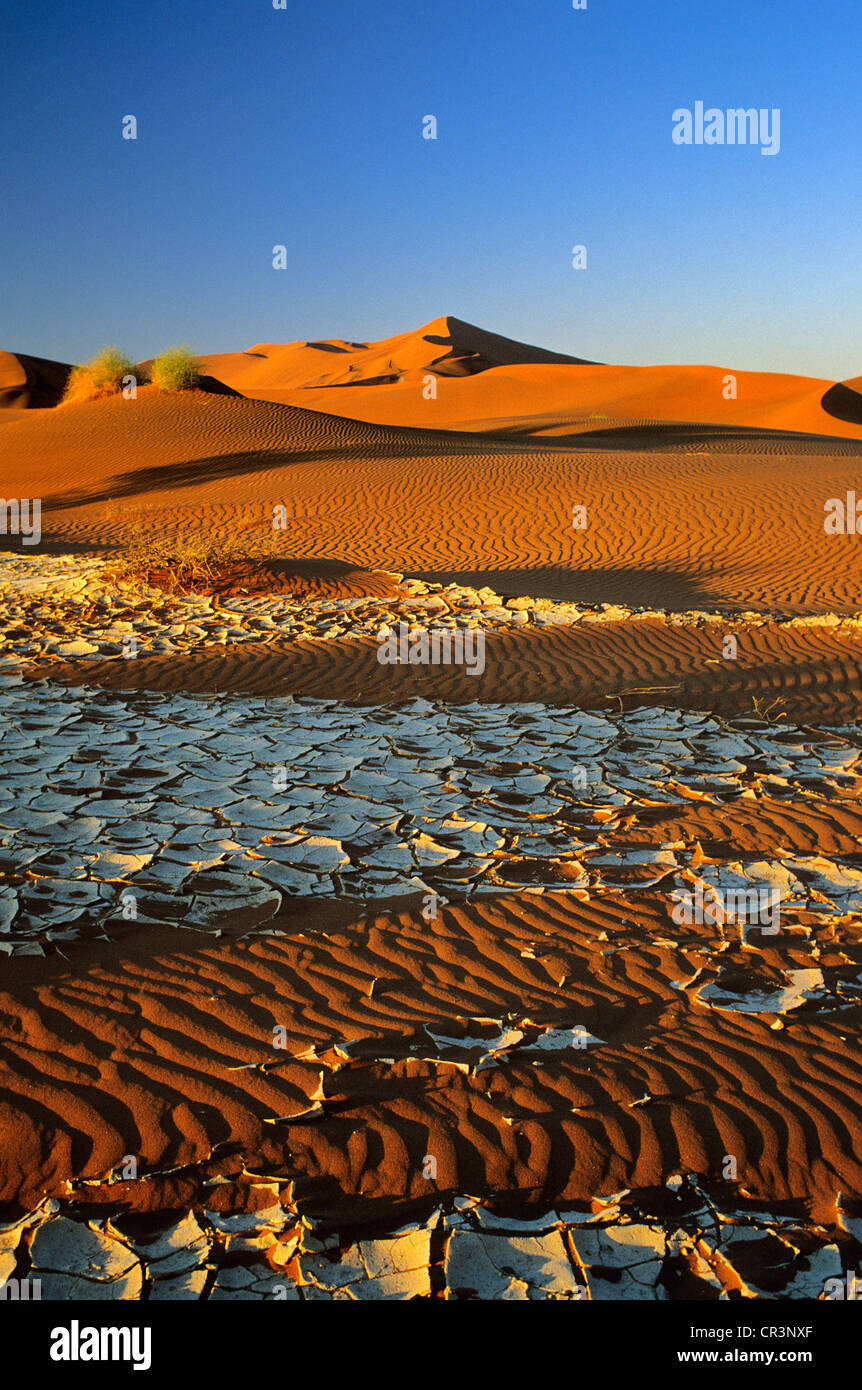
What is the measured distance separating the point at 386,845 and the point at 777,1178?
2.62 m

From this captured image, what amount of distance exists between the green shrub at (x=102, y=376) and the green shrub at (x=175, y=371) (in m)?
1.63

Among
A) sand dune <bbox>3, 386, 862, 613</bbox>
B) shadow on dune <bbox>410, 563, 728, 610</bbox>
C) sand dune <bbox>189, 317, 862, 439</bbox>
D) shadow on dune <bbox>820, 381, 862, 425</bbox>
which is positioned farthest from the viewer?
shadow on dune <bbox>820, 381, 862, 425</bbox>

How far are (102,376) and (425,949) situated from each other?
33207 mm

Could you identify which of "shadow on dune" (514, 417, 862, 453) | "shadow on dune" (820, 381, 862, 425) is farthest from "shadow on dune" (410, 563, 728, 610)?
"shadow on dune" (820, 381, 862, 425)

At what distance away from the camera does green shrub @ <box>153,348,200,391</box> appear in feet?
104

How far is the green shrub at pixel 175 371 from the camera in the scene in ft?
104

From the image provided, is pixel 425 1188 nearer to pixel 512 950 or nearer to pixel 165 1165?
pixel 165 1165

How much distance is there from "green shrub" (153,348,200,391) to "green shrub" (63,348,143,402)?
64.2 inches
